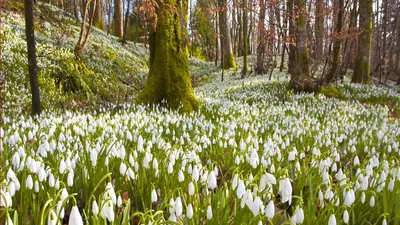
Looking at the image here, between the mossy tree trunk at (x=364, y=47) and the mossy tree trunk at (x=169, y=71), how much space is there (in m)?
10.4

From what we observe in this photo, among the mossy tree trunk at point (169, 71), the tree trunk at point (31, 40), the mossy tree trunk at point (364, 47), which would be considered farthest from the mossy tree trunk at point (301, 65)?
the tree trunk at point (31, 40)

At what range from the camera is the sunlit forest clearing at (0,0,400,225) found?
244cm

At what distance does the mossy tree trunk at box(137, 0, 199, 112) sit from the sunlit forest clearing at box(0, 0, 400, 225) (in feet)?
0.08

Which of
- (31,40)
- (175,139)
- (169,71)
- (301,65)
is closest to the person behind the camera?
(175,139)

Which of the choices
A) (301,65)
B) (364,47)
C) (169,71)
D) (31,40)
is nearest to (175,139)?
(31,40)

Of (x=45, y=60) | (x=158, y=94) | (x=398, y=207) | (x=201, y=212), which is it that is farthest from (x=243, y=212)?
(x=45, y=60)

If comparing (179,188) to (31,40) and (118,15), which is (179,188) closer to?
(31,40)

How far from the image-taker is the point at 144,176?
3.01 m

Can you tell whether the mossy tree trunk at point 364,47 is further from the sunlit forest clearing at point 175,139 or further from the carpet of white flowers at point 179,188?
the carpet of white flowers at point 179,188

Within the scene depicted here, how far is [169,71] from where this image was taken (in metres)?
8.34

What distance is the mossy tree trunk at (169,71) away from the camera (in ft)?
27.1

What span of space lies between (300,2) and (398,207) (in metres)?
11.5

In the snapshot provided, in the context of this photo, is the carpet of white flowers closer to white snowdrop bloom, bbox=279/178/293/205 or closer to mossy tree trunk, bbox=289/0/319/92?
white snowdrop bloom, bbox=279/178/293/205

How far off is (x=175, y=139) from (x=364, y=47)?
13971 mm
